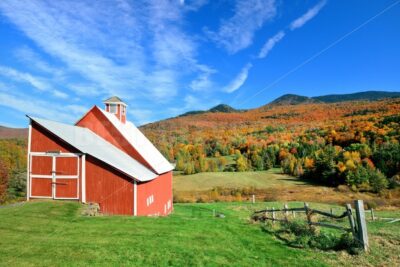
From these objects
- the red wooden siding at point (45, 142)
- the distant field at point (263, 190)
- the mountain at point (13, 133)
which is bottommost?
the distant field at point (263, 190)

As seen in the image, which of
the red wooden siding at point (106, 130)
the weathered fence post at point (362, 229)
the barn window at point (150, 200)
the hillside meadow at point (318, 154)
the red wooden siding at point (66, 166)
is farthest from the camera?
the hillside meadow at point (318, 154)

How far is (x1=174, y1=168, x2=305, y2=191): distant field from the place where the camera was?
74.2 meters

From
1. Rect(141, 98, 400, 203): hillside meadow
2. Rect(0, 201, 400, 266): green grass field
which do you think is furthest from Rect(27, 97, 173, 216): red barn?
Rect(141, 98, 400, 203): hillside meadow

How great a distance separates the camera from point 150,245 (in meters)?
10.3

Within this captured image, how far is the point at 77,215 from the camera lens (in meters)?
15.8

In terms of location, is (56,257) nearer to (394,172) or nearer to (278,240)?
(278,240)

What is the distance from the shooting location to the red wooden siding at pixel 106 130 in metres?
23.9

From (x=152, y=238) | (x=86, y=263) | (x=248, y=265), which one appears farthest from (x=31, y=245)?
(x=248, y=265)

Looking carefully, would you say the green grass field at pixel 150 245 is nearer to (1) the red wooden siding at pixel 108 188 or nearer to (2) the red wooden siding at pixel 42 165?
(1) the red wooden siding at pixel 108 188

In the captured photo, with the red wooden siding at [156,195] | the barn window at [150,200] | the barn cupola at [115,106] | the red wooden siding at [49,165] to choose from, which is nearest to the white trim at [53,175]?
the red wooden siding at [49,165]

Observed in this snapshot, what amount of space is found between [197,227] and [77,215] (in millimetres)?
6564

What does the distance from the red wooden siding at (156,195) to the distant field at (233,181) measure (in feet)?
134

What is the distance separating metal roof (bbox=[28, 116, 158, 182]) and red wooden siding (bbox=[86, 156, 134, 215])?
507 millimetres

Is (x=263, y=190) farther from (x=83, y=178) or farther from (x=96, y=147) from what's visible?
(x=83, y=178)
